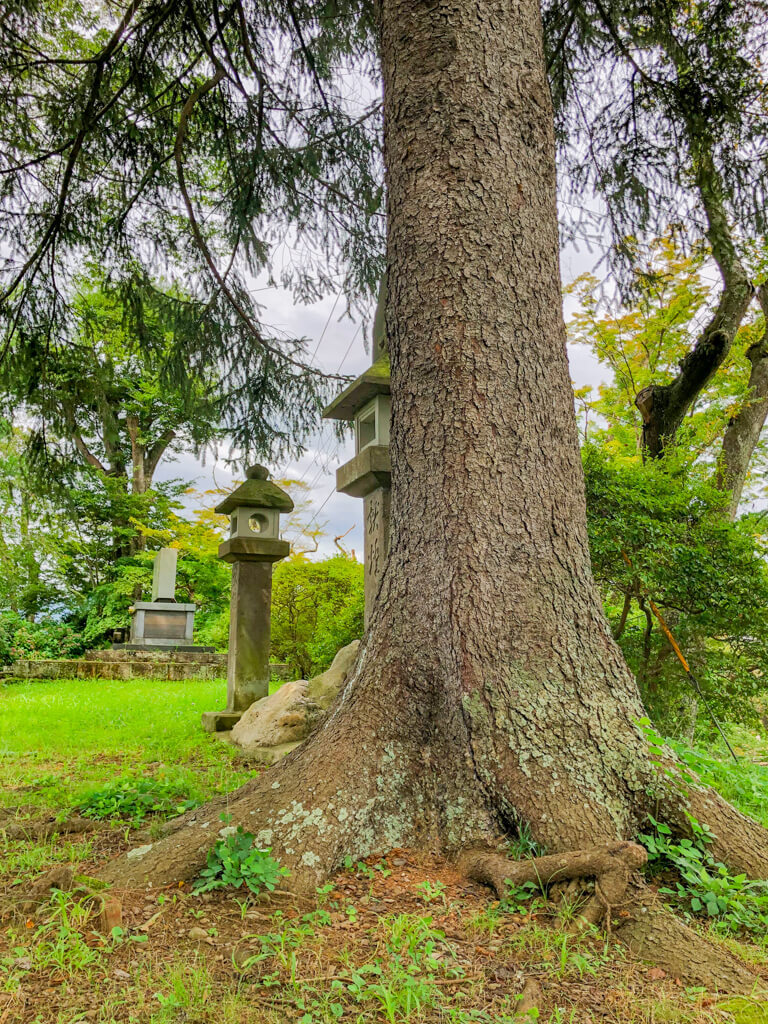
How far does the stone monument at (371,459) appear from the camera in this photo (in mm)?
4934

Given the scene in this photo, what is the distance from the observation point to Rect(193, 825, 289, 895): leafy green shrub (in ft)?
7.02

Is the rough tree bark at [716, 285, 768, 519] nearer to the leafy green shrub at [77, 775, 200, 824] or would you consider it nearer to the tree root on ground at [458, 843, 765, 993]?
the leafy green shrub at [77, 775, 200, 824]

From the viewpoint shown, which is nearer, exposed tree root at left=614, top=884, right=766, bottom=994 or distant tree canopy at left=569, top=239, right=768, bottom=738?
exposed tree root at left=614, top=884, right=766, bottom=994

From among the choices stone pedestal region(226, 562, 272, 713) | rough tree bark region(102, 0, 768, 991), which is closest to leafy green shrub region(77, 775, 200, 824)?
rough tree bark region(102, 0, 768, 991)

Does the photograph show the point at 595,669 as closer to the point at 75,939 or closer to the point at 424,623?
the point at 424,623

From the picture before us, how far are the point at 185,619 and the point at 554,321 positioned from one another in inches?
547

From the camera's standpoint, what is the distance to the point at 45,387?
5.23 metres

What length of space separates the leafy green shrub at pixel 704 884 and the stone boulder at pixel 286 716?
10.4 feet

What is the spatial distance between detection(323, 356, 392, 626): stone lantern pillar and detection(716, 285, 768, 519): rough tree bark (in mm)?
5016

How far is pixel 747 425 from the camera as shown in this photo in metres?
8.66

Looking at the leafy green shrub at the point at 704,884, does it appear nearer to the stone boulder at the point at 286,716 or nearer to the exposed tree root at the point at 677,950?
the exposed tree root at the point at 677,950

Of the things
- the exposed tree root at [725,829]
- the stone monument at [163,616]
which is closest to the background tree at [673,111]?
the exposed tree root at [725,829]

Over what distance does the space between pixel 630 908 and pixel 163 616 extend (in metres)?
14.4

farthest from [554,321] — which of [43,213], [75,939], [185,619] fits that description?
[185,619]
